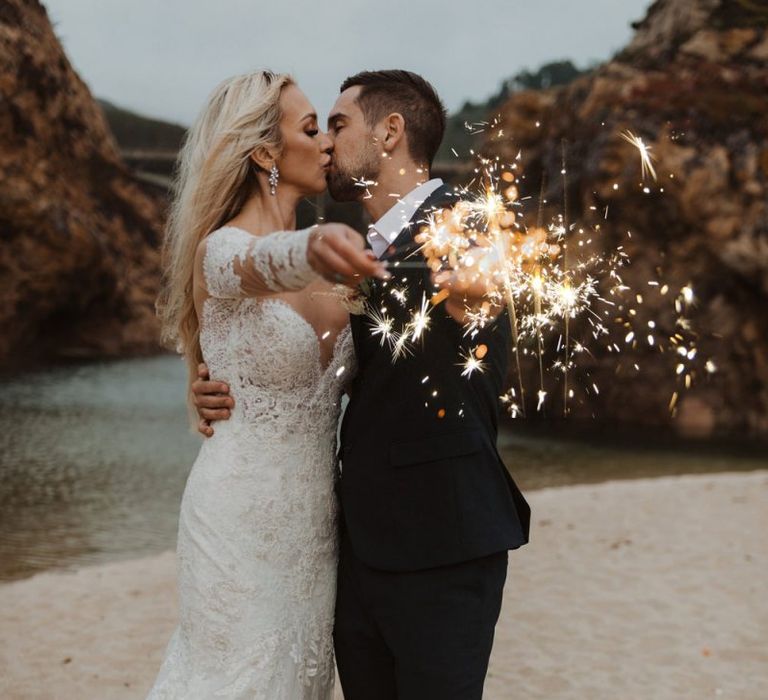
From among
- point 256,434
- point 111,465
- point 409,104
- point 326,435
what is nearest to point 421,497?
point 326,435

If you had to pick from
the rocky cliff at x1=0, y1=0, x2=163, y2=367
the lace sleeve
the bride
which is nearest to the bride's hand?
the lace sleeve

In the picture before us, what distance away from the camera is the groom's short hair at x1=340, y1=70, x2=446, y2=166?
273cm

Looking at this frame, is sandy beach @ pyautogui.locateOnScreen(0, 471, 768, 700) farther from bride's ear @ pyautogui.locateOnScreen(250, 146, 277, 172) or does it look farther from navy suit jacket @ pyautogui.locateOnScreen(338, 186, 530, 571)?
bride's ear @ pyautogui.locateOnScreen(250, 146, 277, 172)

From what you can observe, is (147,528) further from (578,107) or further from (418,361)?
(578,107)

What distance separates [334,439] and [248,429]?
29cm

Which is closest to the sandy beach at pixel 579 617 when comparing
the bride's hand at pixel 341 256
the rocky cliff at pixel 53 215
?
the bride's hand at pixel 341 256

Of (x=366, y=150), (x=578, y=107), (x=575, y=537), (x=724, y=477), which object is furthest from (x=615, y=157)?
(x=366, y=150)

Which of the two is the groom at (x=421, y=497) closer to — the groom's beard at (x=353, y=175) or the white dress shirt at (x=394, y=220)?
the white dress shirt at (x=394, y=220)

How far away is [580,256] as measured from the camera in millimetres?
2594

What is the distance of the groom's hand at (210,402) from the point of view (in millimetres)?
2637

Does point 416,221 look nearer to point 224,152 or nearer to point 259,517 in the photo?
point 224,152

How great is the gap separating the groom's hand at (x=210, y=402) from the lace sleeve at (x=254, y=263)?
12.3 inches

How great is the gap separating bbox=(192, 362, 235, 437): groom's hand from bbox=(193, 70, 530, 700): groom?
1.35 feet

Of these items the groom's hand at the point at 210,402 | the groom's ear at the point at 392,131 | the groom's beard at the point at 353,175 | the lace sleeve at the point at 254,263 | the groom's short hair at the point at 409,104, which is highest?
Answer: the groom's short hair at the point at 409,104
